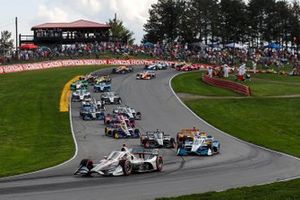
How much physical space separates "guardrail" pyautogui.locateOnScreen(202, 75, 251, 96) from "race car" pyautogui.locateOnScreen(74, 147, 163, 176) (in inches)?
1406

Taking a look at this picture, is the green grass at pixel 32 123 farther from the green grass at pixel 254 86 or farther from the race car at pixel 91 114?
the green grass at pixel 254 86

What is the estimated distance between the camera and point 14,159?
30203 mm

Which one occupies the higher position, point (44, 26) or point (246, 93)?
point (44, 26)

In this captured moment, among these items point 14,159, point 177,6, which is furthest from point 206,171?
point 177,6

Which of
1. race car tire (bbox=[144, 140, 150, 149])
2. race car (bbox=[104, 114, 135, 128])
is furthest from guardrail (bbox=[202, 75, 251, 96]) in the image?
race car tire (bbox=[144, 140, 150, 149])

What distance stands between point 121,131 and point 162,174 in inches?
517

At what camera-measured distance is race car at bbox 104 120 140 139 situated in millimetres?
37969

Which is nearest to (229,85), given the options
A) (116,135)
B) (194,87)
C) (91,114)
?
(194,87)

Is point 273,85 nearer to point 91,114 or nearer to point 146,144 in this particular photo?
point 91,114

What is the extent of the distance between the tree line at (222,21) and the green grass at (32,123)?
51.1m

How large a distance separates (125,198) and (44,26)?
90.5m

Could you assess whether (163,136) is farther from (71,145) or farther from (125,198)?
(125,198)

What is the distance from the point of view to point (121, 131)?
3800cm

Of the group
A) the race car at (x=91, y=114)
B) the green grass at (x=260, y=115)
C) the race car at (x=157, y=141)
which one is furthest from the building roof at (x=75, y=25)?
the race car at (x=157, y=141)
